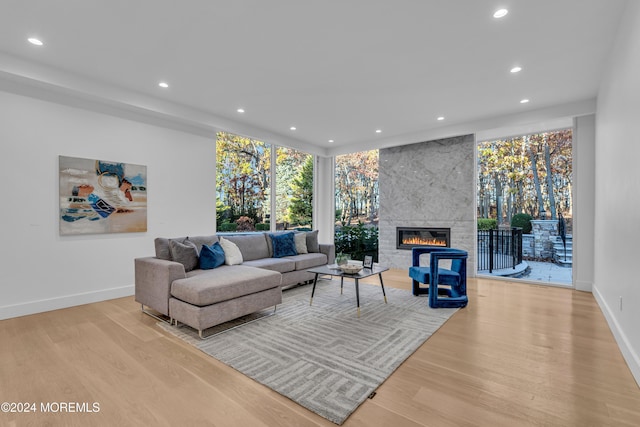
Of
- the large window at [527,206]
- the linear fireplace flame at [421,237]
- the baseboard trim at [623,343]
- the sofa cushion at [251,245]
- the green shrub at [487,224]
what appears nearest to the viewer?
the baseboard trim at [623,343]

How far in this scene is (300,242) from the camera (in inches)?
211

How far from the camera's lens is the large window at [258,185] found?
5578 mm

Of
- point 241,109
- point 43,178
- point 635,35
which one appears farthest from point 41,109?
point 635,35

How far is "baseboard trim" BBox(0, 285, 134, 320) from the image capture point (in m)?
3.35

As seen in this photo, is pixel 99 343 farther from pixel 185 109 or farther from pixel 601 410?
pixel 601 410

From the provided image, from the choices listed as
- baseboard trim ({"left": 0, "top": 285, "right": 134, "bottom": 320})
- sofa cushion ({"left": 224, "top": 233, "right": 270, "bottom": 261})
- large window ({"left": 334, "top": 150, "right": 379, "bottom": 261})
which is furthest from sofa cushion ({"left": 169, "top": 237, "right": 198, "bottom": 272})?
large window ({"left": 334, "top": 150, "right": 379, "bottom": 261})

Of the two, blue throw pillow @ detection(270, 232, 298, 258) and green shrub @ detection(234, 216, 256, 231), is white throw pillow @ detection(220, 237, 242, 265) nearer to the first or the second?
blue throw pillow @ detection(270, 232, 298, 258)

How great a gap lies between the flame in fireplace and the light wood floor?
2.77 metres

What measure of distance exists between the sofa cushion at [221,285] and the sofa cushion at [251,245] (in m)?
1.05

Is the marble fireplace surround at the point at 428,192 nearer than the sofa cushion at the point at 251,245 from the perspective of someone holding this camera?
No

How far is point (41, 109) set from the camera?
3.59 metres

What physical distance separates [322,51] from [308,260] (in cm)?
301

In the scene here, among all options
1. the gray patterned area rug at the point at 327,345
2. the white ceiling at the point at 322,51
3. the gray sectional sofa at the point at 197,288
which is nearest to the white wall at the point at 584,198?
the white ceiling at the point at 322,51

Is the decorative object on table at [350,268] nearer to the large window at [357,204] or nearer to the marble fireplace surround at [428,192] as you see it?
the marble fireplace surround at [428,192]
